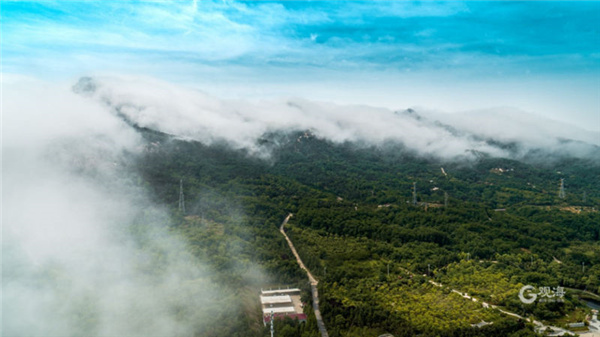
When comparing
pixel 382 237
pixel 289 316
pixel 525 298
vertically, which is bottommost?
pixel 289 316

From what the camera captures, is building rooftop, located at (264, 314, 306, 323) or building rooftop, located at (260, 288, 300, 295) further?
building rooftop, located at (260, 288, 300, 295)

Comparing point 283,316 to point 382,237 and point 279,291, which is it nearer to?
point 279,291

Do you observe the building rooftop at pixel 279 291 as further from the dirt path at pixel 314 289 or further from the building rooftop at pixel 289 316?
the building rooftop at pixel 289 316

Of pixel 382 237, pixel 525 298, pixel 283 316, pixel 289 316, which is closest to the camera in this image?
pixel 289 316

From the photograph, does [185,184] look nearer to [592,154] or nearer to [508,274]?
[508,274]

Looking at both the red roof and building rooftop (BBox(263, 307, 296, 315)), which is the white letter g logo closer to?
the red roof

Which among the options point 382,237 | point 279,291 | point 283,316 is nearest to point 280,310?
point 283,316

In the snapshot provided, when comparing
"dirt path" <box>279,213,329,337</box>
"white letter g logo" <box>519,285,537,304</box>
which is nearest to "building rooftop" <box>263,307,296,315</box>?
"dirt path" <box>279,213,329,337</box>

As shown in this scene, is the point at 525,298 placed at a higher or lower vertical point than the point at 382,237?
lower

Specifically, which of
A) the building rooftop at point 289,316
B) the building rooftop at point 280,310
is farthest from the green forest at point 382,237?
the building rooftop at point 280,310

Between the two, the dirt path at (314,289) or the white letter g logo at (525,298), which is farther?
the white letter g logo at (525,298)
